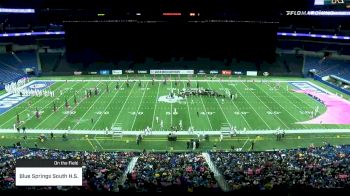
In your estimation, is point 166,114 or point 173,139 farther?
point 166,114

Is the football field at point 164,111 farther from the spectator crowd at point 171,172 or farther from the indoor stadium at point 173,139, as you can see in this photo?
the spectator crowd at point 171,172

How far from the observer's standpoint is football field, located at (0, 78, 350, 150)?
103 feet

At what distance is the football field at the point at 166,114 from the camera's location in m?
31.5

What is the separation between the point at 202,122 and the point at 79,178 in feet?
71.8

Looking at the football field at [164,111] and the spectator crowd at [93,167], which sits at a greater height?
the spectator crowd at [93,167]

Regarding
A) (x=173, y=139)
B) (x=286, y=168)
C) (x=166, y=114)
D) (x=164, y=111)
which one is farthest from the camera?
(x=164, y=111)

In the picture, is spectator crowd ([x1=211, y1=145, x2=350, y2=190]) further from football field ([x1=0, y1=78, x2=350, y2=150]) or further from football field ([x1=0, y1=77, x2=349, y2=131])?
football field ([x1=0, y1=77, x2=349, y2=131])

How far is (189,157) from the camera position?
21.5m

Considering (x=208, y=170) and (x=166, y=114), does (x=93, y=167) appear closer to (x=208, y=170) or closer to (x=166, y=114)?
(x=208, y=170)

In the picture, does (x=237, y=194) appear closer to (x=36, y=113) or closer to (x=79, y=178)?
(x=79, y=178)

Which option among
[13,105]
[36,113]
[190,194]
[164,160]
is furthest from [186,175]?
[13,105]

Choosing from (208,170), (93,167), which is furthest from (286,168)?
(93,167)

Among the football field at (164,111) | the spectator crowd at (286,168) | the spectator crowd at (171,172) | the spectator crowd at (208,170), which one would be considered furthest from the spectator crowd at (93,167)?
the football field at (164,111)

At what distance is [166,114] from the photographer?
118 feet
